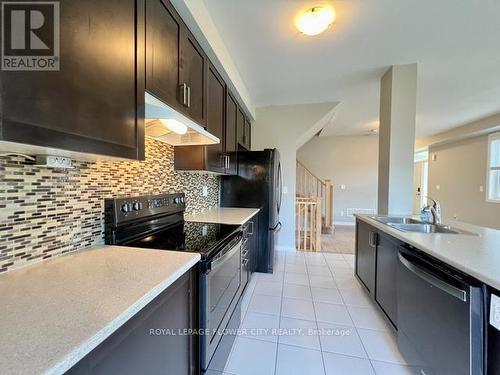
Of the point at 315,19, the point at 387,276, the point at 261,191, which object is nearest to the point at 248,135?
the point at 261,191

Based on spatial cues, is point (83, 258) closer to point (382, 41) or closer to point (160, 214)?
point (160, 214)

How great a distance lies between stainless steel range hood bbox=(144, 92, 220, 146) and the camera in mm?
1183

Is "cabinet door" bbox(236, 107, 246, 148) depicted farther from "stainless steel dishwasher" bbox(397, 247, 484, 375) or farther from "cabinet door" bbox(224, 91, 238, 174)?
"stainless steel dishwasher" bbox(397, 247, 484, 375)

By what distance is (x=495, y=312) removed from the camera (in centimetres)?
86

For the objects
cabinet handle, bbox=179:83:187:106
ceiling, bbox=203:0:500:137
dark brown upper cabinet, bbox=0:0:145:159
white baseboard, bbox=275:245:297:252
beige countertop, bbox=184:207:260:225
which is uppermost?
ceiling, bbox=203:0:500:137

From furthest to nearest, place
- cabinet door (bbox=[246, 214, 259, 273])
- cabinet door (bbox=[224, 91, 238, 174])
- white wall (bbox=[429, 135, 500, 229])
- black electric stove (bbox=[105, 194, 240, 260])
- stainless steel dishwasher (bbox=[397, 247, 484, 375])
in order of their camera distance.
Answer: white wall (bbox=[429, 135, 500, 229])
cabinet door (bbox=[246, 214, 259, 273])
cabinet door (bbox=[224, 91, 238, 174])
black electric stove (bbox=[105, 194, 240, 260])
stainless steel dishwasher (bbox=[397, 247, 484, 375])

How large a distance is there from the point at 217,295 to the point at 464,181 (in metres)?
7.04

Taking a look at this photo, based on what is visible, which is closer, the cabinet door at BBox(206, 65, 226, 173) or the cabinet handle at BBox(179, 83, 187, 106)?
the cabinet handle at BBox(179, 83, 187, 106)

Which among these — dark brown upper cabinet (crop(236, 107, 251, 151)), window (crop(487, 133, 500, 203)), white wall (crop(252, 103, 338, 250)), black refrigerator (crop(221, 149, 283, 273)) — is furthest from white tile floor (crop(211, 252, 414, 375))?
window (crop(487, 133, 500, 203))

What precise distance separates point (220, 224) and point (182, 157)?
704 mm

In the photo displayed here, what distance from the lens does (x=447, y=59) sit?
2398 mm

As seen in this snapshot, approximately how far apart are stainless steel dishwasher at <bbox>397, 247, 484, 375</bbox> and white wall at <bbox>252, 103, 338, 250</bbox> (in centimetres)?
234

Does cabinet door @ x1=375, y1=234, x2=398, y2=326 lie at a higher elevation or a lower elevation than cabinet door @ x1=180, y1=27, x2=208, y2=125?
lower

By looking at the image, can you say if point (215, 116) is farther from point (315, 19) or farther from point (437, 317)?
point (437, 317)
